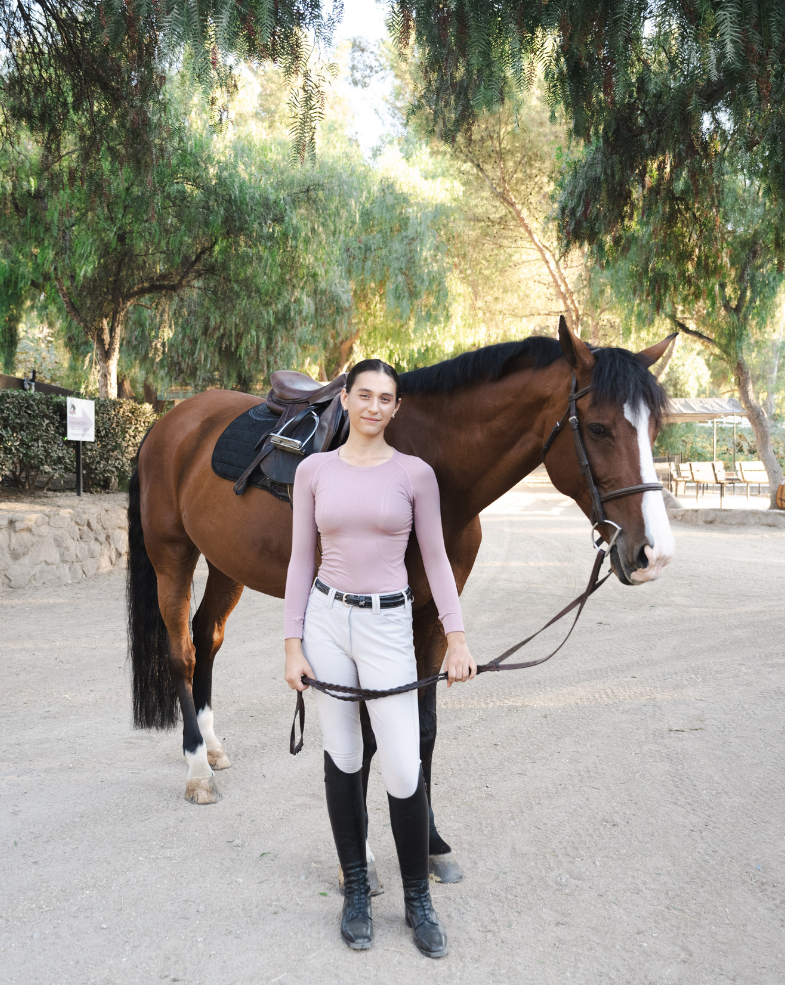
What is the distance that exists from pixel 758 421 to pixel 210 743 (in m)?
13.6

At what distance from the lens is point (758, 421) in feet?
46.2

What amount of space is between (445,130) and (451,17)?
98cm

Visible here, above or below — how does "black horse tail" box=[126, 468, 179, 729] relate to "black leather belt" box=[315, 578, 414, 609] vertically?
below

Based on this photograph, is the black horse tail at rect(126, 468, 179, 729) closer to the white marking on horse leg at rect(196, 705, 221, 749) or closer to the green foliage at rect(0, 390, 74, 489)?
the white marking on horse leg at rect(196, 705, 221, 749)

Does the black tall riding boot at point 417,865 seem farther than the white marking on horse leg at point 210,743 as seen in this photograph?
No

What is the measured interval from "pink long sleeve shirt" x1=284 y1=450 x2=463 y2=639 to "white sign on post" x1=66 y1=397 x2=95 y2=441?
780cm

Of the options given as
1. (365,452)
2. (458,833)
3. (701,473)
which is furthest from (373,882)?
(701,473)

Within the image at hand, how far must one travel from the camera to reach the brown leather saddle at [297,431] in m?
2.80

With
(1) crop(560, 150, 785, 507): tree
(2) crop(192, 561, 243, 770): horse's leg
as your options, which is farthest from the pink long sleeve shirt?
(1) crop(560, 150, 785, 507): tree

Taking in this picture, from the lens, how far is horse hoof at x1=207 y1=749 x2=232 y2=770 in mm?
3500

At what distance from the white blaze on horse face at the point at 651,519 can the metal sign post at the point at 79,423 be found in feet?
27.2

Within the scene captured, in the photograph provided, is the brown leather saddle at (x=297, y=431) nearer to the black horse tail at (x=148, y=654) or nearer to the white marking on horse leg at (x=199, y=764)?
the black horse tail at (x=148, y=654)

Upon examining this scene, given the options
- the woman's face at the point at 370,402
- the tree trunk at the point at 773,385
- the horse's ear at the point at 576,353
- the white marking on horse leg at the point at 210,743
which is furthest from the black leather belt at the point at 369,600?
the tree trunk at the point at 773,385

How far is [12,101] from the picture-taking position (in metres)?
5.96
